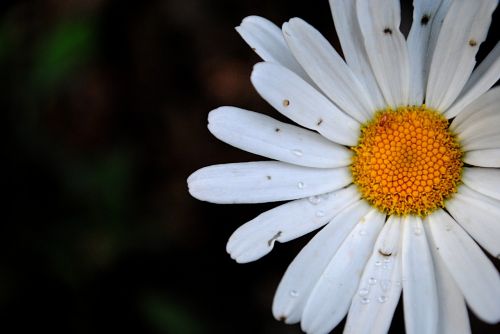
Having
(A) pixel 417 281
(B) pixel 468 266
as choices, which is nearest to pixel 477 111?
(B) pixel 468 266

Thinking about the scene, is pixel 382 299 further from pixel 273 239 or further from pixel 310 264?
pixel 273 239

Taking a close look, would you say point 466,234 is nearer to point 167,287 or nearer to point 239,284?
point 239,284

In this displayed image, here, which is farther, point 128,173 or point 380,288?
point 128,173

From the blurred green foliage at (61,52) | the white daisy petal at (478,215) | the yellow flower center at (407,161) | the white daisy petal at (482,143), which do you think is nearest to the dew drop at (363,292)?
the yellow flower center at (407,161)

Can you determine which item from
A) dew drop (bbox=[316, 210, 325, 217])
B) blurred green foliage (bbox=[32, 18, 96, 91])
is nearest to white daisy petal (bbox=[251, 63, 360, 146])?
dew drop (bbox=[316, 210, 325, 217])

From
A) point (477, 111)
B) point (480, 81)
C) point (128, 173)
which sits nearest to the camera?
point (480, 81)

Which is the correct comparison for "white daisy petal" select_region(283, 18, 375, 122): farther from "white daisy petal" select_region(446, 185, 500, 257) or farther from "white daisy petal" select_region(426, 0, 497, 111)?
Result: "white daisy petal" select_region(446, 185, 500, 257)

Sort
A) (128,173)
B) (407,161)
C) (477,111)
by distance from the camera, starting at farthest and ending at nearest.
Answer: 1. (128,173)
2. (407,161)
3. (477,111)

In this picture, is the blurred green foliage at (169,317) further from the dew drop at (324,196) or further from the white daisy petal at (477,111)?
the white daisy petal at (477,111)

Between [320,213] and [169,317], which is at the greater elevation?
[320,213]
